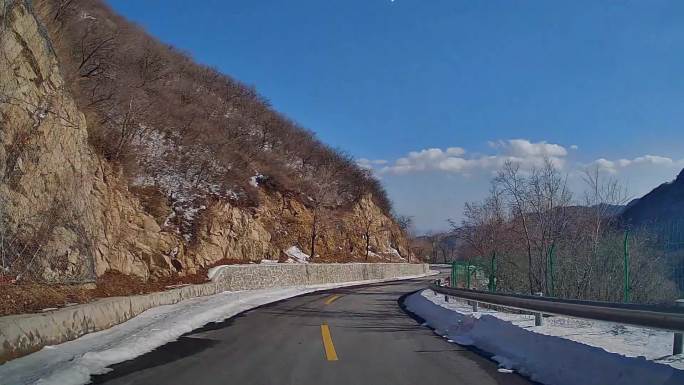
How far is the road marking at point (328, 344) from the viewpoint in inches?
383

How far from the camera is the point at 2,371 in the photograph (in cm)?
738

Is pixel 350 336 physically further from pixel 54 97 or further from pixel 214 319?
pixel 54 97

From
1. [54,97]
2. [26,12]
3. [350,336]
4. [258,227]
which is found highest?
[26,12]

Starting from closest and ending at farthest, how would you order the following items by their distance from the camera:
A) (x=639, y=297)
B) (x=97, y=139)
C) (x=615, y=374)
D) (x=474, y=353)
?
(x=615, y=374)
(x=474, y=353)
(x=639, y=297)
(x=97, y=139)

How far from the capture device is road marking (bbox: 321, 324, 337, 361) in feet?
31.9

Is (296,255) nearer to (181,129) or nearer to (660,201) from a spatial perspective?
(181,129)

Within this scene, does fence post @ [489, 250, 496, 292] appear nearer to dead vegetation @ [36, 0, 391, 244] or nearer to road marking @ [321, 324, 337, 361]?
road marking @ [321, 324, 337, 361]

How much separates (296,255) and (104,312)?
36269 mm

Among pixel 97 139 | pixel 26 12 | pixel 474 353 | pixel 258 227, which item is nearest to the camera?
pixel 474 353

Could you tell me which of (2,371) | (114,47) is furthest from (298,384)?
(114,47)

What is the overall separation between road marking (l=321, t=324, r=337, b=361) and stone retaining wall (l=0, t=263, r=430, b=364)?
4.60 m

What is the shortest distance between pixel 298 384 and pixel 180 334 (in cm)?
580

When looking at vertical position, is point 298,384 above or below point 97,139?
below

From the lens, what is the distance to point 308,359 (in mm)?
9391
